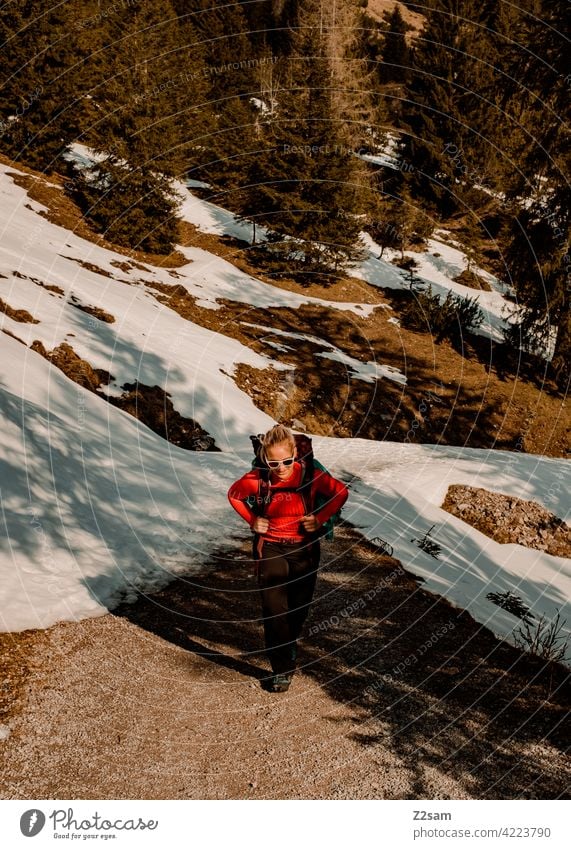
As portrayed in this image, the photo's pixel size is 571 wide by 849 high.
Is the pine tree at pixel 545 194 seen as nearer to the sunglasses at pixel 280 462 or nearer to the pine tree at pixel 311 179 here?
the pine tree at pixel 311 179

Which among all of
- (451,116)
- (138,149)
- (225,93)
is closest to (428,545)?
(138,149)

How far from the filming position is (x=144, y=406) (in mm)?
13242

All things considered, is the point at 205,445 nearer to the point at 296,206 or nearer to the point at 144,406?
the point at 144,406

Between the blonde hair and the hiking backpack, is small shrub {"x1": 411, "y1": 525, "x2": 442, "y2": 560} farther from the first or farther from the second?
the blonde hair

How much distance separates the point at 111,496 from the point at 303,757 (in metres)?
5.71

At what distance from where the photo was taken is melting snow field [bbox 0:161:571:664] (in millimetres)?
7530

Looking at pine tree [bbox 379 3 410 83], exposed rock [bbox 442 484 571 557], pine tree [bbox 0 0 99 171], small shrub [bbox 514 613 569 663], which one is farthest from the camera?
pine tree [bbox 379 3 410 83]

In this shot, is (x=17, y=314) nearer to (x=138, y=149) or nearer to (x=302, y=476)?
(x=302, y=476)

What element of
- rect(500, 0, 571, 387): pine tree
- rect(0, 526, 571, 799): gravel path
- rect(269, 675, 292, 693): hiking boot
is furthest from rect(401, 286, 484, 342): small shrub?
rect(269, 675, 292, 693): hiking boot

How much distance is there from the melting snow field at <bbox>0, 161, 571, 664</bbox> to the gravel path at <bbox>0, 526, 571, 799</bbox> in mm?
784

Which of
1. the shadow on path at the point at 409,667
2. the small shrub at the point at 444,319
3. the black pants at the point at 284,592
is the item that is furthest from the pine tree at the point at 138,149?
the black pants at the point at 284,592

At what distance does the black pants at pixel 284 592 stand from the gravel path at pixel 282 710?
44 centimetres

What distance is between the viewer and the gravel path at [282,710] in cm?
439
